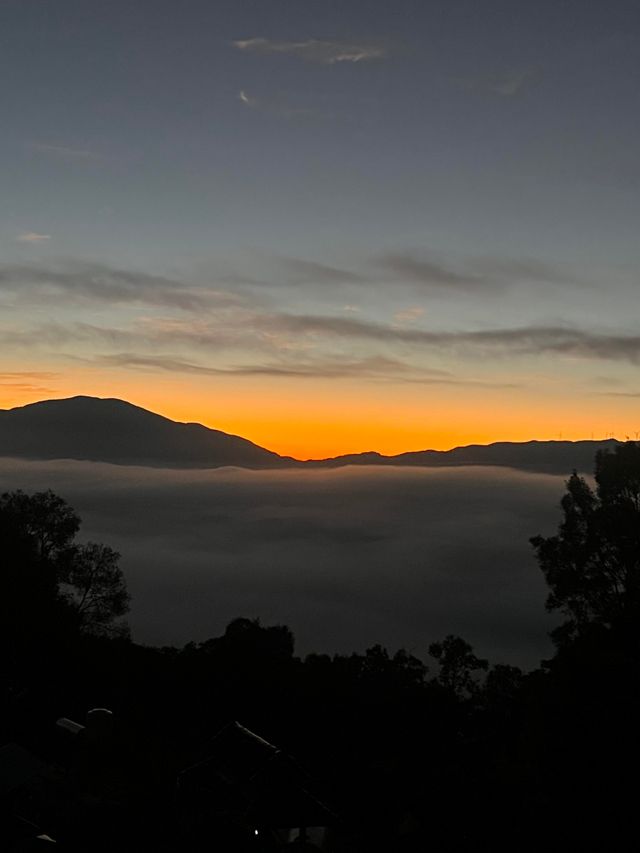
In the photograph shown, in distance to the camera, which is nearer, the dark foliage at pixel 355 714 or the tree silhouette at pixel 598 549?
the dark foliage at pixel 355 714

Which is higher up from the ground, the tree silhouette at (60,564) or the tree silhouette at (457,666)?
the tree silhouette at (60,564)

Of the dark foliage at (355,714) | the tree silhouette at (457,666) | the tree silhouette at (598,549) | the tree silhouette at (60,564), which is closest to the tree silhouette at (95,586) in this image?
the tree silhouette at (60,564)

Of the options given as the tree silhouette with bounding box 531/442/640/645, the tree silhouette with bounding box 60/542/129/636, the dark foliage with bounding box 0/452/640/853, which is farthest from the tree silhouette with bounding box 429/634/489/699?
the tree silhouette with bounding box 531/442/640/645

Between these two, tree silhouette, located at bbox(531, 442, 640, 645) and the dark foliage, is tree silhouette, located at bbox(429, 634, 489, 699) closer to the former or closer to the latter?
the dark foliage

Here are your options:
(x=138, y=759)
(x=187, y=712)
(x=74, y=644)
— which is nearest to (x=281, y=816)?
(x=138, y=759)

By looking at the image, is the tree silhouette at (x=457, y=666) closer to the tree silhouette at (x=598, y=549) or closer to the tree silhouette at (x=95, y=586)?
the tree silhouette at (x=95, y=586)

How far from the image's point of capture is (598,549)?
23.5 metres

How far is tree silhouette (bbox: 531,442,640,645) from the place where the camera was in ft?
74.4

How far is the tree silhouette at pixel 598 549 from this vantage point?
2269 centimetres

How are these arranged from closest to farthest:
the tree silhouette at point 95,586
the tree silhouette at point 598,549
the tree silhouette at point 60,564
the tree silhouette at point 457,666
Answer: the tree silhouette at point 598,549 < the tree silhouette at point 60,564 < the tree silhouette at point 95,586 < the tree silhouette at point 457,666

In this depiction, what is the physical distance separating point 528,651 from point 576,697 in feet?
572

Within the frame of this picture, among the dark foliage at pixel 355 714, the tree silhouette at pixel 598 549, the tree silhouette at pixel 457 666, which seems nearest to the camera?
the dark foliage at pixel 355 714

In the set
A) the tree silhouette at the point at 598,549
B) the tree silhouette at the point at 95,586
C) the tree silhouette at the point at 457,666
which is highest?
the tree silhouette at the point at 598,549

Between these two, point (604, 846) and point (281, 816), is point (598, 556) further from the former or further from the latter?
point (281, 816)
